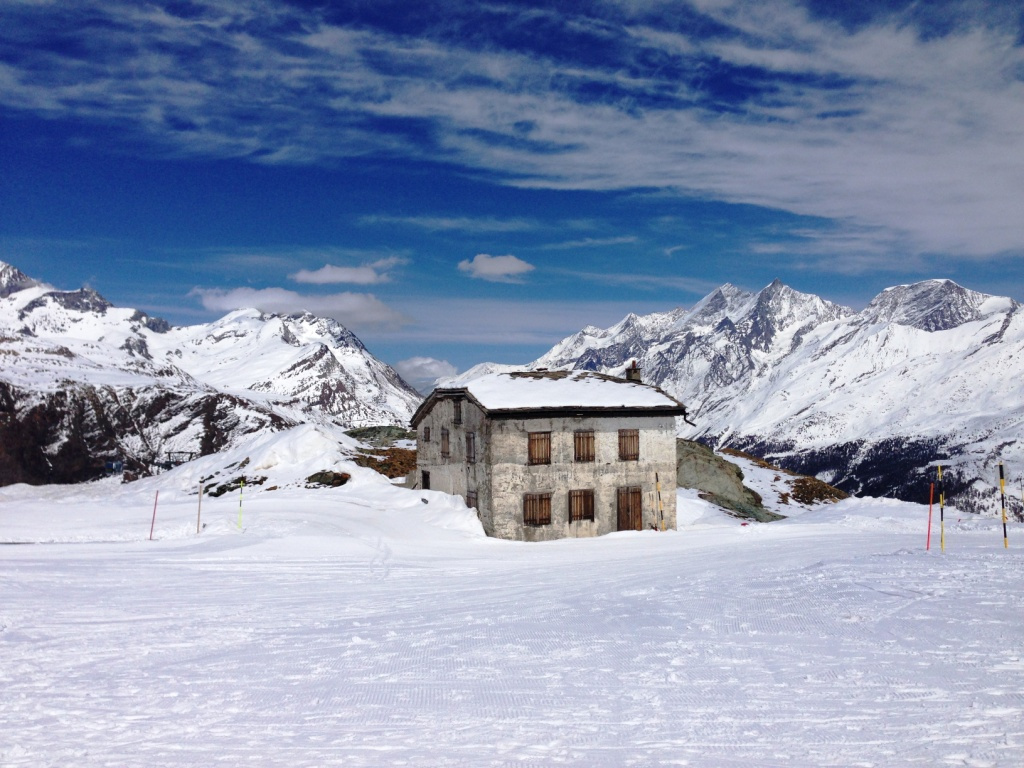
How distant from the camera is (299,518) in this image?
35.4m

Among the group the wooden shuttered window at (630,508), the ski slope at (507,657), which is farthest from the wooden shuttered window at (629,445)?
the ski slope at (507,657)

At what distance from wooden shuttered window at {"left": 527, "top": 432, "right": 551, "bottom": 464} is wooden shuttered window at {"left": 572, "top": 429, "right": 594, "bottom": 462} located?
1.48 meters

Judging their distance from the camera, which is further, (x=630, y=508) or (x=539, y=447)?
(x=630, y=508)

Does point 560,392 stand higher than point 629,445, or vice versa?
point 560,392

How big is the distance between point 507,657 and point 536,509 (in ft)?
85.1

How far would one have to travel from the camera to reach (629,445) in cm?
4256

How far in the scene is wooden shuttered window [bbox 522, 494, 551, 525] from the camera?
3953cm

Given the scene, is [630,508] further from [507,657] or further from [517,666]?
[517,666]

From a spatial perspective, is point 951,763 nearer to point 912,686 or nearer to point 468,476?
point 912,686

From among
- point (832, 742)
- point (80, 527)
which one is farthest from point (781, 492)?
point (832, 742)

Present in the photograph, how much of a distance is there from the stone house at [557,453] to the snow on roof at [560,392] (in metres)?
0.06

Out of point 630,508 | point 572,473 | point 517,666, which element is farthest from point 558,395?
point 517,666

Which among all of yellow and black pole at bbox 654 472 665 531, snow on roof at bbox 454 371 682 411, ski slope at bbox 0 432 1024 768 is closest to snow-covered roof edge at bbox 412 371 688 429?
snow on roof at bbox 454 371 682 411

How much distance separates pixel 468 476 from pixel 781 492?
47228mm
